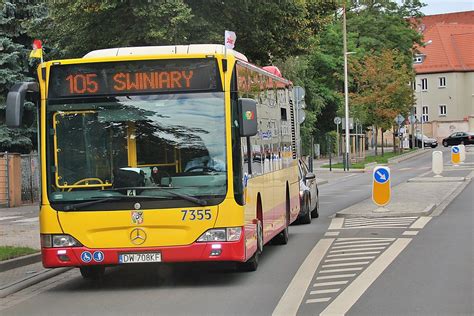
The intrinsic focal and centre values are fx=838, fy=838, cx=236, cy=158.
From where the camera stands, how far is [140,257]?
32.8ft

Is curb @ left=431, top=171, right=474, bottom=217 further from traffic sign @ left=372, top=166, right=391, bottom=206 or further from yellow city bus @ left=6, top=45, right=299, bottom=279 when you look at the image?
yellow city bus @ left=6, top=45, right=299, bottom=279

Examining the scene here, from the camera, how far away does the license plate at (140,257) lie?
997cm

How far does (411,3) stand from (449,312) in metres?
67.5

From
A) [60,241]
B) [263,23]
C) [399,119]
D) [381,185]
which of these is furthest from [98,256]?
[399,119]

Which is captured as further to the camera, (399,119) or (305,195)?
(399,119)

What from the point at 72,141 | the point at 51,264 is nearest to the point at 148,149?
the point at 72,141

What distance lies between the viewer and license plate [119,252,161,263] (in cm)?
997

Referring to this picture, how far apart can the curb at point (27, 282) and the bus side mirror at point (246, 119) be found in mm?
3478

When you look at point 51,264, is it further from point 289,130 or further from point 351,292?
point 289,130

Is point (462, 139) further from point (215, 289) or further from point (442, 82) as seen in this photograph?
point (215, 289)

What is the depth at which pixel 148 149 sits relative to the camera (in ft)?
33.2

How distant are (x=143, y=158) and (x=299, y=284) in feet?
7.84

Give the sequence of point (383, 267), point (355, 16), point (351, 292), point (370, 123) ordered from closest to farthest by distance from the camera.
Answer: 1. point (351, 292)
2. point (383, 267)
3. point (370, 123)
4. point (355, 16)

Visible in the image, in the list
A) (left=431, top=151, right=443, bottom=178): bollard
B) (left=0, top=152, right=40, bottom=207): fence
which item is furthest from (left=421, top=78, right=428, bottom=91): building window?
(left=0, top=152, right=40, bottom=207): fence
